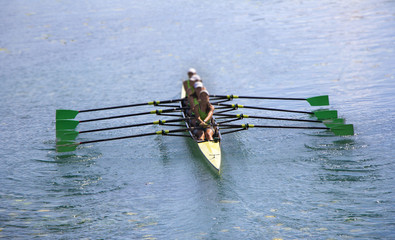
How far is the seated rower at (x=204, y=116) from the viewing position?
1013cm

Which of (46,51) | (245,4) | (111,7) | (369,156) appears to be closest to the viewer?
(369,156)

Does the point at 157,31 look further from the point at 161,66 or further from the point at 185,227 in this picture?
the point at 185,227

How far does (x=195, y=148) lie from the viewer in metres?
10.7

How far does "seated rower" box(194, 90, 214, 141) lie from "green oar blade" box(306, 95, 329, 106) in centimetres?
319

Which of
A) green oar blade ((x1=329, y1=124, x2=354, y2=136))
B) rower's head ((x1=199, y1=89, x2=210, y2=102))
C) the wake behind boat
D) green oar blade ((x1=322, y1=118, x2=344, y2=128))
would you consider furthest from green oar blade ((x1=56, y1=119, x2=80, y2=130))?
green oar blade ((x1=329, y1=124, x2=354, y2=136))

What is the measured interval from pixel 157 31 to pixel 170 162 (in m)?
13.9

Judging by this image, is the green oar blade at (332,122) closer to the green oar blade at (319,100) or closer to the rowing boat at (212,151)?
the green oar blade at (319,100)

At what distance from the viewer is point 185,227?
784 cm

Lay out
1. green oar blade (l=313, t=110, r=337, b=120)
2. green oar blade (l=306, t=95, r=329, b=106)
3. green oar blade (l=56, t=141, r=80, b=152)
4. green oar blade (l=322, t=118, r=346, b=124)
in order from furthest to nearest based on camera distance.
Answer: green oar blade (l=306, t=95, r=329, b=106) → green oar blade (l=313, t=110, r=337, b=120) → green oar blade (l=322, t=118, r=346, b=124) → green oar blade (l=56, t=141, r=80, b=152)

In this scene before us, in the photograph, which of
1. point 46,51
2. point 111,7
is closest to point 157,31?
point 46,51

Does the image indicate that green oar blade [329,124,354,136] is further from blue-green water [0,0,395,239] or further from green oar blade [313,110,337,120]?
green oar blade [313,110,337,120]

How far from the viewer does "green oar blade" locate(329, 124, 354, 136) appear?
1048 centimetres

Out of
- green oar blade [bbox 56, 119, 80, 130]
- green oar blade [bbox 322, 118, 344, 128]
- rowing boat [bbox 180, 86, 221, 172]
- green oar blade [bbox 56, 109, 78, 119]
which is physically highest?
green oar blade [bbox 56, 109, 78, 119]

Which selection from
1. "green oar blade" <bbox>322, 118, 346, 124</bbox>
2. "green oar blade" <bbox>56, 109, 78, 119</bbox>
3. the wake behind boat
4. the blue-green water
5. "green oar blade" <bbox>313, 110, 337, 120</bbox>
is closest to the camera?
the blue-green water
